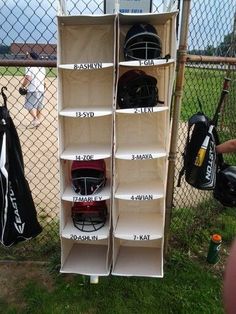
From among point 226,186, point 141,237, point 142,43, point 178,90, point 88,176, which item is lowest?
point 141,237

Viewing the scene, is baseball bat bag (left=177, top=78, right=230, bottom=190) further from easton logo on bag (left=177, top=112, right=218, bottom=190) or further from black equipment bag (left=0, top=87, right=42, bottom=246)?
black equipment bag (left=0, top=87, right=42, bottom=246)

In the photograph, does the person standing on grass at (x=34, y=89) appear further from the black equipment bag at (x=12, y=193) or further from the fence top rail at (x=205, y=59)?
the fence top rail at (x=205, y=59)

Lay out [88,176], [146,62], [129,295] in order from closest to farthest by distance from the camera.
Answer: [146,62] → [88,176] → [129,295]

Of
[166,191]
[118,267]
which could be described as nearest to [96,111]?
[166,191]

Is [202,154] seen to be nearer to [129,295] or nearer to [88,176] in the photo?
[88,176]

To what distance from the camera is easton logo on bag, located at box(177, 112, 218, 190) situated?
8.65 feet

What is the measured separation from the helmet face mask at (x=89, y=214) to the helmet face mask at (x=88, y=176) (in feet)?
0.69

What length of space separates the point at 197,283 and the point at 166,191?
0.83 meters

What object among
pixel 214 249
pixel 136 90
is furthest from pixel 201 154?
pixel 214 249

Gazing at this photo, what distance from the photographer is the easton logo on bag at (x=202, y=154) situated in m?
2.64

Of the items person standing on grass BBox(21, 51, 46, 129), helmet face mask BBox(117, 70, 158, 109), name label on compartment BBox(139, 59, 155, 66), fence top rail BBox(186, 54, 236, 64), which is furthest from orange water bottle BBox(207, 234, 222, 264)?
person standing on grass BBox(21, 51, 46, 129)

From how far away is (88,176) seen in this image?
108 inches

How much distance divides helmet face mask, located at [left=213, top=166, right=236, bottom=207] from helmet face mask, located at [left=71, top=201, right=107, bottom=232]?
3.19 ft

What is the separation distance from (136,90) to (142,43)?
1.06 ft
